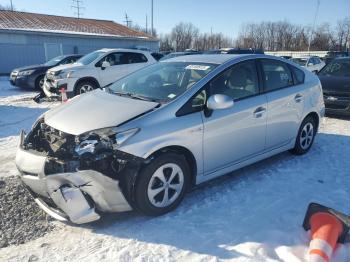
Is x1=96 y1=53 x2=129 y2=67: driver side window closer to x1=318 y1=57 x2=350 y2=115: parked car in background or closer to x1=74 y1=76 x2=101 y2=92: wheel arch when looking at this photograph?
x1=74 y1=76 x2=101 y2=92: wheel arch

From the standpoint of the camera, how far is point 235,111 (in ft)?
13.6

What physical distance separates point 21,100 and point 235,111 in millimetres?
9711

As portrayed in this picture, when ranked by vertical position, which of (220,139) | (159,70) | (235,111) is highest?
(159,70)

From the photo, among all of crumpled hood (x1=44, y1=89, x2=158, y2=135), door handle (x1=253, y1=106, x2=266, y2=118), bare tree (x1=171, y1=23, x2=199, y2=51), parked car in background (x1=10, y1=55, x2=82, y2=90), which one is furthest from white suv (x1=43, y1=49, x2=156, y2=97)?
bare tree (x1=171, y1=23, x2=199, y2=51)

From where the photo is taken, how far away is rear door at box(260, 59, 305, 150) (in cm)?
471

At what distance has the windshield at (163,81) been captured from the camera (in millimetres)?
3988

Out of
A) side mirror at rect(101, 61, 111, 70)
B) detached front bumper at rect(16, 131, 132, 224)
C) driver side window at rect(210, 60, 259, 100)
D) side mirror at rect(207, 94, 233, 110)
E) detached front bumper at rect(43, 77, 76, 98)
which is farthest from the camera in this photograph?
side mirror at rect(101, 61, 111, 70)

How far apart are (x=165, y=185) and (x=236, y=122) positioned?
122 cm

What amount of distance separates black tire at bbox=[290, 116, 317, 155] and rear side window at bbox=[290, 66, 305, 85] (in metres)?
0.61

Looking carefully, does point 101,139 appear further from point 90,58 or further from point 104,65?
point 90,58

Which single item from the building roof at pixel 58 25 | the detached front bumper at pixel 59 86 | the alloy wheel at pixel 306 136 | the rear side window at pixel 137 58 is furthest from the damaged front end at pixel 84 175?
the building roof at pixel 58 25

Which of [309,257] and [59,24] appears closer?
[309,257]

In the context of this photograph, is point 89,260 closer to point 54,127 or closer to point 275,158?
point 54,127

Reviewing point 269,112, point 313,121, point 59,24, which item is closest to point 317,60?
point 313,121
